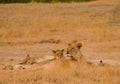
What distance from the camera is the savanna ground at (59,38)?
10.4 m

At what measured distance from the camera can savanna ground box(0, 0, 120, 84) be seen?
409 inches

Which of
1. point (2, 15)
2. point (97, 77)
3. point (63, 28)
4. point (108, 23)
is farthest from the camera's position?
point (2, 15)

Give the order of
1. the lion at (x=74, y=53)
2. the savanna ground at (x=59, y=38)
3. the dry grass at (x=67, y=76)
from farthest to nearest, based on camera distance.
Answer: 1. the lion at (x=74, y=53)
2. the savanna ground at (x=59, y=38)
3. the dry grass at (x=67, y=76)

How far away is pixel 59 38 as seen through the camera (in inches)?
826

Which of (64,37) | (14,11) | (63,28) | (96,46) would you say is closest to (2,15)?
(14,11)

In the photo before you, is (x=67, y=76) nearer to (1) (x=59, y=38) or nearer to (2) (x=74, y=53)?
(2) (x=74, y=53)

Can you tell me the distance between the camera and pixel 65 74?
10602 mm

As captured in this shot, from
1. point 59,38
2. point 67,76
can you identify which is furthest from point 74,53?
point 59,38

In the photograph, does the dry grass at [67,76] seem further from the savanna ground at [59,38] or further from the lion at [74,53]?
the lion at [74,53]

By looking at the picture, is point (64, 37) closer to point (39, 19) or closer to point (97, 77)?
point (39, 19)

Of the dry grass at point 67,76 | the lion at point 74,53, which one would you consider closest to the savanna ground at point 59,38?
the dry grass at point 67,76

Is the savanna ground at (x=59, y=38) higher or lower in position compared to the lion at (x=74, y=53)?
lower

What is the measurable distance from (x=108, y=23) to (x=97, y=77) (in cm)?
1620

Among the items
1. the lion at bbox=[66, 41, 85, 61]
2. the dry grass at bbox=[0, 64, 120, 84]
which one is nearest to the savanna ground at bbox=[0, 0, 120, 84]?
the dry grass at bbox=[0, 64, 120, 84]
